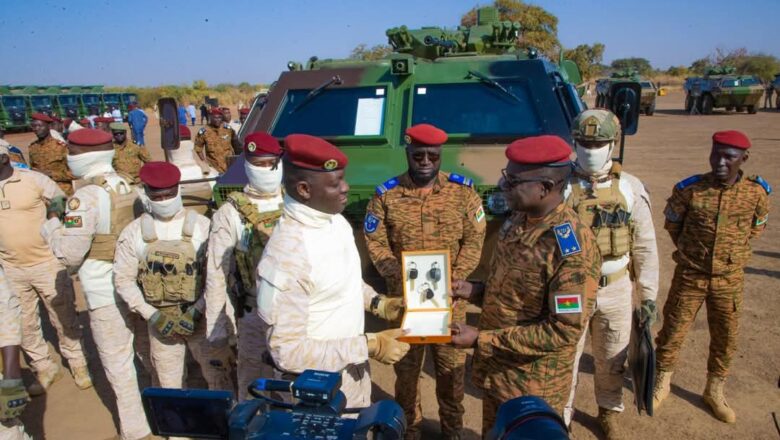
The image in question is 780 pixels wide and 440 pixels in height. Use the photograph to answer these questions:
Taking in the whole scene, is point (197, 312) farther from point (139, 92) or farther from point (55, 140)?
point (139, 92)

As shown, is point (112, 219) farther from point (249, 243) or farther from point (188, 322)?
point (249, 243)

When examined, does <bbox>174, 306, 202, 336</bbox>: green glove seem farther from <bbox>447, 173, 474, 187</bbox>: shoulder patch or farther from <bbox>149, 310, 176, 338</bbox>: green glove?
<bbox>447, 173, 474, 187</bbox>: shoulder patch

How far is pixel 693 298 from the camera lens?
339 centimetres

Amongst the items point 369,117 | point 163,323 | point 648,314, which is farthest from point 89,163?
point 648,314

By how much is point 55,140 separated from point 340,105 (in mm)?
4820

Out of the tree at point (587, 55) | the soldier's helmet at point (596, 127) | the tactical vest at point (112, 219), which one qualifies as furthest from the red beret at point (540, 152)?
the tree at point (587, 55)

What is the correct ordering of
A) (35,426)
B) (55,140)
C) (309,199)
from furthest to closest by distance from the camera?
1. (55,140)
2. (35,426)
3. (309,199)

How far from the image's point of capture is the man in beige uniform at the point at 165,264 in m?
2.87

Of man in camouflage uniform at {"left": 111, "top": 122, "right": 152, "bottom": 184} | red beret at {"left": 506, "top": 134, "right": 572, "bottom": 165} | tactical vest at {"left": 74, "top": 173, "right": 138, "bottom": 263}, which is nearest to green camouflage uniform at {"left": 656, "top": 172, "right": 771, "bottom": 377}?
red beret at {"left": 506, "top": 134, "right": 572, "bottom": 165}

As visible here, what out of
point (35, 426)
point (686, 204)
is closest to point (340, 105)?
point (686, 204)

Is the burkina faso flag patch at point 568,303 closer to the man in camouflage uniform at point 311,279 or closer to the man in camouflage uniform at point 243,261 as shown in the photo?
the man in camouflage uniform at point 311,279

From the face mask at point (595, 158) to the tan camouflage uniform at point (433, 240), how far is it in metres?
0.67

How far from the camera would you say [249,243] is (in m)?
2.87

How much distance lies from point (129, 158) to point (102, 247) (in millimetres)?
5145
